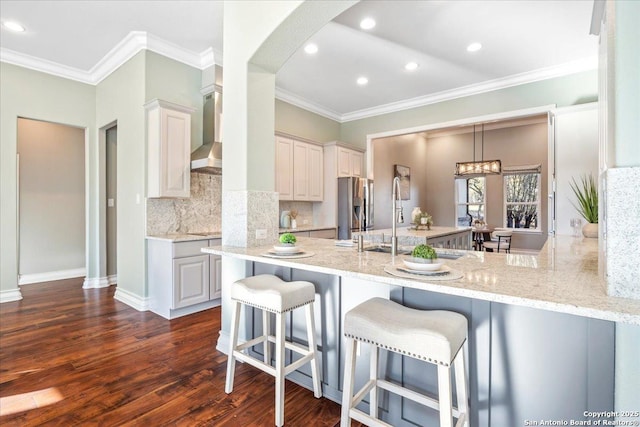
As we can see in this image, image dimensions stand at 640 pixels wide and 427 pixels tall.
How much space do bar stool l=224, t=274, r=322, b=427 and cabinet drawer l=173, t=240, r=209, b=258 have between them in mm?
1615

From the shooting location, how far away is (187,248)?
3.45 metres

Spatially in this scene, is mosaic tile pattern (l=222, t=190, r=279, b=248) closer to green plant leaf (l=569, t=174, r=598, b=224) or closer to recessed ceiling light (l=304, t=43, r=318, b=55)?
recessed ceiling light (l=304, t=43, r=318, b=55)

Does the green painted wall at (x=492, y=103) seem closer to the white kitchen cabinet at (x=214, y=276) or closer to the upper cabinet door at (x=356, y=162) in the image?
the upper cabinet door at (x=356, y=162)

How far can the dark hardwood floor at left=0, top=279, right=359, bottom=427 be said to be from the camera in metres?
1.80

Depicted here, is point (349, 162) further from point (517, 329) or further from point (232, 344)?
point (517, 329)

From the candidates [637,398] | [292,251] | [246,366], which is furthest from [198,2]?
[637,398]

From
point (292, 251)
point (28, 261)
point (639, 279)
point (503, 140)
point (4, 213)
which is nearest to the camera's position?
point (639, 279)

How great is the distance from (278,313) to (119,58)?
12.8ft

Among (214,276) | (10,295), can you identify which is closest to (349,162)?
(214,276)

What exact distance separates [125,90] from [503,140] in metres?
7.41

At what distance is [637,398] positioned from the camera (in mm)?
1026

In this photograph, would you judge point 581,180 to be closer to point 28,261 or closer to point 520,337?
point 520,337

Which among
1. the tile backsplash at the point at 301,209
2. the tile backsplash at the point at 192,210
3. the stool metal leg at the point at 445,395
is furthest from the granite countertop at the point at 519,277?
the tile backsplash at the point at 301,209

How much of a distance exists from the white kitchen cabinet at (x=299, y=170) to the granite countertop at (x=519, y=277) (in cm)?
256
